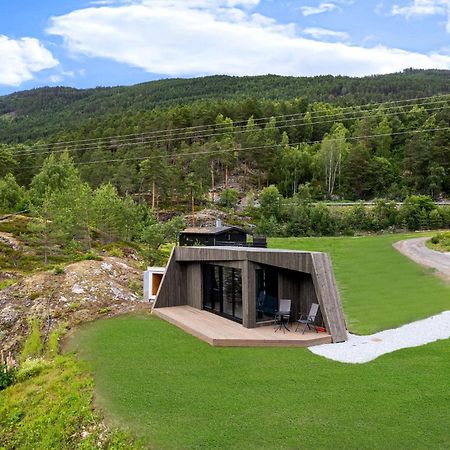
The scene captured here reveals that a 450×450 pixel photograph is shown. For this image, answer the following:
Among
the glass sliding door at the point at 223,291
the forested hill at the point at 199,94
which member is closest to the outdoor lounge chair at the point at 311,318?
the glass sliding door at the point at 223,291

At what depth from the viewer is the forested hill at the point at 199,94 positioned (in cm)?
10975

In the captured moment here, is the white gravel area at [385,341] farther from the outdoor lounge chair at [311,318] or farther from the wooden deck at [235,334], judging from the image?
the outdoor lounge chair at [311,318]

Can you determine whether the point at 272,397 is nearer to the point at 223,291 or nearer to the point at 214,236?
the point at 223,291

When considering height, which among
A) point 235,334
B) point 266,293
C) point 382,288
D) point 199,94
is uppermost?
point 199,94

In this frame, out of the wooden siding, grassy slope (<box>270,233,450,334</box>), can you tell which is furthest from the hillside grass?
grassy slope (<box>270,233,450,334</box>)

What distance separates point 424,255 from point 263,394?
61.8 feet

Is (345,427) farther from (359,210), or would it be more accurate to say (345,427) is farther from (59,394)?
(359,210)

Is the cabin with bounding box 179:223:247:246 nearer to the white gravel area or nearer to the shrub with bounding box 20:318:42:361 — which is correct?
the shrub with bounding box 20:318:42:361

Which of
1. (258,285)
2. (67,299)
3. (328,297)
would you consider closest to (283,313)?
(258,285)

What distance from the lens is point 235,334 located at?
11664 mm

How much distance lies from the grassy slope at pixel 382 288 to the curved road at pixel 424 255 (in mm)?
499

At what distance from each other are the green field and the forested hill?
295 feet

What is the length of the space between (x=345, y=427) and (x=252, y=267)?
20.0 ft

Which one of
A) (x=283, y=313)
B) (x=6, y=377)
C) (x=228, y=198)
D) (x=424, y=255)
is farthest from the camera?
(x=228, y=198)
